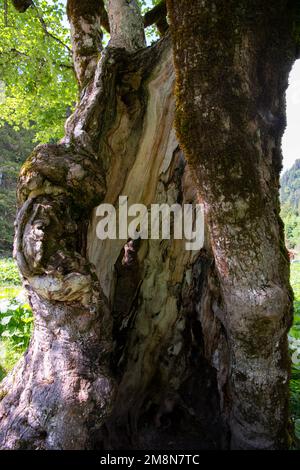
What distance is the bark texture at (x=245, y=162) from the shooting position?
5.77ft

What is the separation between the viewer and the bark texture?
176 cm

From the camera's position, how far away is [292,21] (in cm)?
215

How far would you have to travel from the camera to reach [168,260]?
2996 millimetres

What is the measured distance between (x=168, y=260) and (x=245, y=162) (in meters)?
1.32

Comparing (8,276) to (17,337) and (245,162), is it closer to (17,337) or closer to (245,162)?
(17,337)

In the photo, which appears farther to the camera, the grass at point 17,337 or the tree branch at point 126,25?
the grass at point 17,337


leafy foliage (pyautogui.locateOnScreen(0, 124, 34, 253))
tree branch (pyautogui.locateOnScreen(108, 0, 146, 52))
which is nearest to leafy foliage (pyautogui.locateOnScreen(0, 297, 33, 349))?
tree branch (pyautogui.locateOnScreen(108, 0, 146, 52))

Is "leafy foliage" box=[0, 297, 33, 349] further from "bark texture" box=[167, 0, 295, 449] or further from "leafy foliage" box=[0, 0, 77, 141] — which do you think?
"leafy foliage" box=[0, 0, 77, 141]

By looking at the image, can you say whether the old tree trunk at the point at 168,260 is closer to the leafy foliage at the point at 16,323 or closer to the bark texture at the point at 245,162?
the bark texture at the point at 245,162

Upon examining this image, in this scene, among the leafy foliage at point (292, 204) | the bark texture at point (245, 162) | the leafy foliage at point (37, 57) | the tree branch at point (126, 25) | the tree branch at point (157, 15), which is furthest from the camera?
the leafy foliage at point (292, 204)

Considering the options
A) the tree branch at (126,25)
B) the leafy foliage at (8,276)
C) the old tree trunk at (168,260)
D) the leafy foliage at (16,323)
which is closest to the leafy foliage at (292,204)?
the leafy foliage at (8,276)

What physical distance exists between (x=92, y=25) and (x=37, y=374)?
3458 millimetres

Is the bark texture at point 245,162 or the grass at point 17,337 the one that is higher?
the bark texture at point 245,162

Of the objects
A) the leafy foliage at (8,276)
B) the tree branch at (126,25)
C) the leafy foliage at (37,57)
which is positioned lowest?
the leafy foliage at (8,276)
